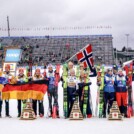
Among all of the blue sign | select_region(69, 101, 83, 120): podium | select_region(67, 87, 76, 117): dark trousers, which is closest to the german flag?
select_region(67, 87, 76, 117): dark trousers

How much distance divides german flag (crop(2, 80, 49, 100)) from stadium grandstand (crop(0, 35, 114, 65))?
86.1 ft

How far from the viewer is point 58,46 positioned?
43.0 m

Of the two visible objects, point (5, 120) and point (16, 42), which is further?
point (16, 42)

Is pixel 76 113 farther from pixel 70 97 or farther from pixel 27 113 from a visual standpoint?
pixel 27 113

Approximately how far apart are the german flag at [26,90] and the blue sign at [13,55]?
61.7 ft

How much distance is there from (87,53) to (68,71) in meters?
1.09

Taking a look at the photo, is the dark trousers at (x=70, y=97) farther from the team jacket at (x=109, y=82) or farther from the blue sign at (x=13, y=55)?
the blue sign at (x=13, y=55)

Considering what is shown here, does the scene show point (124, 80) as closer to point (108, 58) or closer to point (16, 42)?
point (108, 58)

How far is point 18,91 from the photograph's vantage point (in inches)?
389

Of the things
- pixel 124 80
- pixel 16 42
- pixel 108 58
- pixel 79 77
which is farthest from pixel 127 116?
pixel 16 42

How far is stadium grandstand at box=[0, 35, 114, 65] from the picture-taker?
38844mm

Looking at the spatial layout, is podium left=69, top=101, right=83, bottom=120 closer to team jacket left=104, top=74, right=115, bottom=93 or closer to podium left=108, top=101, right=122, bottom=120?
podium left=108, top=101, right=122, bottom=120

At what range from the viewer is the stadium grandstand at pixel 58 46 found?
3884cm

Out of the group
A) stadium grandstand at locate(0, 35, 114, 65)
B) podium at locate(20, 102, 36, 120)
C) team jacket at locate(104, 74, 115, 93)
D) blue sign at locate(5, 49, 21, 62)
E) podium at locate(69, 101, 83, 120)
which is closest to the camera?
podium at locate(69, 101, 83, 120)
